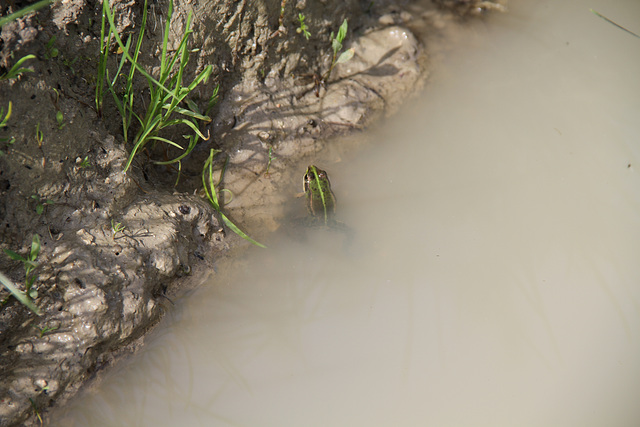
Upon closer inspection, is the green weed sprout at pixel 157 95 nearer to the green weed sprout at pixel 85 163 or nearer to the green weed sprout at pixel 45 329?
the green weed sprout at pixel 85 163

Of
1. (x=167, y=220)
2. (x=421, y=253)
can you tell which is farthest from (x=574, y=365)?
(x=167, y=220)

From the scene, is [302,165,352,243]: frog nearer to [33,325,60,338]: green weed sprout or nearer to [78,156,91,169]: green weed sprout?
[78,156,91,169]: green weed sprout

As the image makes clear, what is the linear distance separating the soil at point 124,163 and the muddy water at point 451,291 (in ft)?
0.80

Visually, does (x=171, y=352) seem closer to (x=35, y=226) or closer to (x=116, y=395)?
(x=116, y=395)

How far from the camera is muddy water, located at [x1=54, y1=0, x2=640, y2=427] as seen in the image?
2.94 metres

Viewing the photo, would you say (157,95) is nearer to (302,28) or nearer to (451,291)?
(302,28)

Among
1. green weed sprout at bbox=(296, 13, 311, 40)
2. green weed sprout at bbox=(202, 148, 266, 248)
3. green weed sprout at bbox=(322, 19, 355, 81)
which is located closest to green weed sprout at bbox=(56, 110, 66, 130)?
green weed sprout at bbox=(202, 148, 266, 248)

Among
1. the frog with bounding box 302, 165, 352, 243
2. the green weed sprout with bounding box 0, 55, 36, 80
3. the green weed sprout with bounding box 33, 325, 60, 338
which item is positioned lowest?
the green weed sprout with bounding box 33, 325, 60, 338

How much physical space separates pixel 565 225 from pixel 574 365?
1.02 m

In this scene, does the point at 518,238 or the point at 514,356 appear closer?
the point at 514,356

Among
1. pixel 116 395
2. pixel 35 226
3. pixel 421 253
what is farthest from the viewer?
pixel 421 253

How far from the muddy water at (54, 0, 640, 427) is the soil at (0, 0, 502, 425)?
0.24 metres

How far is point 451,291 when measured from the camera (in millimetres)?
3279

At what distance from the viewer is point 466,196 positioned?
11.7 feet
